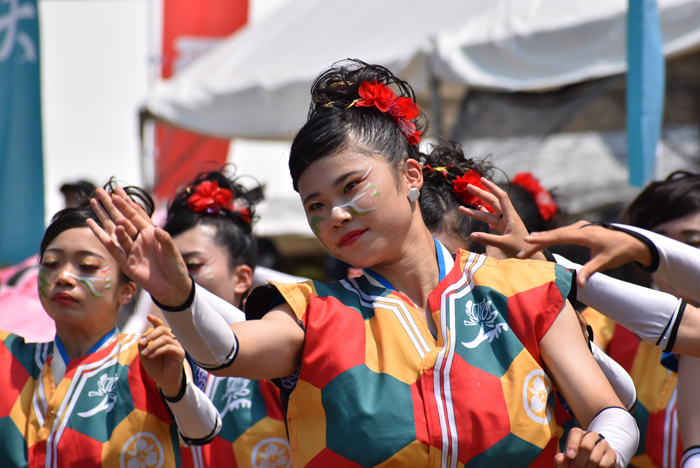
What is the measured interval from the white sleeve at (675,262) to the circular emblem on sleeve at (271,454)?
121cm

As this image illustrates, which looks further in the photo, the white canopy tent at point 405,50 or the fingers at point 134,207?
the white canopy tent at point 405,50

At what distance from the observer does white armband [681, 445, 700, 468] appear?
5.64ft

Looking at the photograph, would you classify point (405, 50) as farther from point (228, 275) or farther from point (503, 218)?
point (503, 218)

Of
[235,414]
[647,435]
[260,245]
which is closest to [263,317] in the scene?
[235,414]

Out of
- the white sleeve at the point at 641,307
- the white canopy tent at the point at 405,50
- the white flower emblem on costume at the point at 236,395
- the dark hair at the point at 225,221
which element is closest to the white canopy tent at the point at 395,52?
the white canopy tent at the point at 405,50

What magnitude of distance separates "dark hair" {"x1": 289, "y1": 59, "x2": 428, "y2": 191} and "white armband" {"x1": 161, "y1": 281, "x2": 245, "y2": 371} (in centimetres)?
45

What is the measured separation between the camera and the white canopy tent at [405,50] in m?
3.65

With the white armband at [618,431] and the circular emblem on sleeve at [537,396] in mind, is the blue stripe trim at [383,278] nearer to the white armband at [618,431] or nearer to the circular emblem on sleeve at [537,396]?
the circular emblem on sleeve at [537,396]

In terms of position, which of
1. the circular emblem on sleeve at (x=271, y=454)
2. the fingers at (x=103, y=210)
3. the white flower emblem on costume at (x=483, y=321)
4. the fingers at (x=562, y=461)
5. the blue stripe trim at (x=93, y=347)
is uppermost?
the fingers at (x=103, y=210)

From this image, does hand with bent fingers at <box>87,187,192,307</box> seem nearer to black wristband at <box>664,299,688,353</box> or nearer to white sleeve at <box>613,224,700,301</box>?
white sleeve at <box>613,224,700,301</box>

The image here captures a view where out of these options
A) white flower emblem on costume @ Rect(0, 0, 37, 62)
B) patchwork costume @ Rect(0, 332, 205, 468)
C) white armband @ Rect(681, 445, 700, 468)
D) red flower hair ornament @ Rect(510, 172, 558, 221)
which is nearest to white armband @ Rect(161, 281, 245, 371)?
patchwork costume @ Rect(0, 332, 205, 468)

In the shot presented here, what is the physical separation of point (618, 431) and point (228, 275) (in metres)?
1.62

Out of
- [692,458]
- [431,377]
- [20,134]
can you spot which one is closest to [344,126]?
[431,377]

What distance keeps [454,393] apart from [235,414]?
103cm
